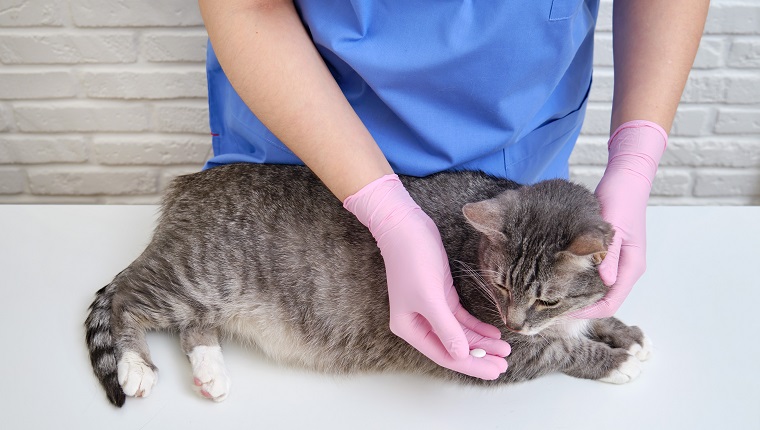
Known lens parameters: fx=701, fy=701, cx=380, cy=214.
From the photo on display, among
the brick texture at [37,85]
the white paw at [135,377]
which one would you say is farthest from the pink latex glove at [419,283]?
the brick texture at [37,85]

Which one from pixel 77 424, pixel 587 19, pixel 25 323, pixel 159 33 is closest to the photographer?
pixel 77 424

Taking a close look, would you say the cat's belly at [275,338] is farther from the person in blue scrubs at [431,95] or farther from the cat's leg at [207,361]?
the person in blue scrubs at [431,95]

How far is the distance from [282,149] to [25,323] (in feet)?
1.91

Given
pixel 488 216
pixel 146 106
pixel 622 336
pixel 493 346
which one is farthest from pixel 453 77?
pixel 146 106

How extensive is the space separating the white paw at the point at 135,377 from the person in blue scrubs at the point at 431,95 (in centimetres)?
42

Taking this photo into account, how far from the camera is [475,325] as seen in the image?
1253 millimetres

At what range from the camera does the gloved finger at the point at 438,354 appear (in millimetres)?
1160

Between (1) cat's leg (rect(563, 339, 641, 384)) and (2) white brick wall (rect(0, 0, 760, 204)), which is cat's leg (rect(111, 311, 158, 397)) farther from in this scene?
(2) white brick wall (rect(0, 0, 760, 204))

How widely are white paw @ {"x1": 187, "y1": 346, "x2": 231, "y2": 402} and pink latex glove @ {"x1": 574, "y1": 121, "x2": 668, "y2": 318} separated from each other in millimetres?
634

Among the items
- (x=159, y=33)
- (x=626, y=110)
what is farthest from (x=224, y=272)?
(x=159, y=33)

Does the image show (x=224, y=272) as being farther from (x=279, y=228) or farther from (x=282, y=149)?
(x=282, y=149)

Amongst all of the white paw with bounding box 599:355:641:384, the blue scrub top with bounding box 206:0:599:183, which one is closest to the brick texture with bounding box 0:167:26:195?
the blue scrub top with bounding box 206:0:599:183

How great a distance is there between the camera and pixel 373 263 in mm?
1399

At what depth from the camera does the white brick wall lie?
7.21 feet
